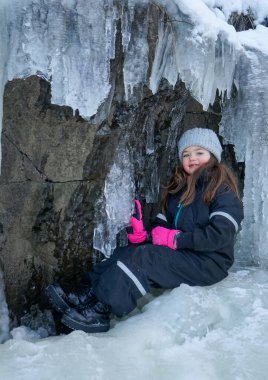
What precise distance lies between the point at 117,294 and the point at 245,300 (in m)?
0.81

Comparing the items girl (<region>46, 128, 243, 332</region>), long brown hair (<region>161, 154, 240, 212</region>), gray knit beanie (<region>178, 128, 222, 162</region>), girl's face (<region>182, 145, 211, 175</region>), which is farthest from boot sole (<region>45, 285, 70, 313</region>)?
gray knit beanie (<region>178, 128, 222, 162</region>)

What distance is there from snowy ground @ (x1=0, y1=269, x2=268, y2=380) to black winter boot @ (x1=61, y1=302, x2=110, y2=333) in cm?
22

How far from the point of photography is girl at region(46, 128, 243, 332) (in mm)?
2943

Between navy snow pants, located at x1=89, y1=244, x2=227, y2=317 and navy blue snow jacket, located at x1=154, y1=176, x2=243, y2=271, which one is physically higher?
navy blue snow jacket, located at x1=154, y1=176, x2=243, y2=271

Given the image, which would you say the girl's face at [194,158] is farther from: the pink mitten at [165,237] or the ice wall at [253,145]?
the ice wall at [253,145]

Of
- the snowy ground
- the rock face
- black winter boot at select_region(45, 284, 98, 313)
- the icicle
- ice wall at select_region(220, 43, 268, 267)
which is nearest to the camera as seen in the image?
the snowy ground

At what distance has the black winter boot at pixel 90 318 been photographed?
9.53ft

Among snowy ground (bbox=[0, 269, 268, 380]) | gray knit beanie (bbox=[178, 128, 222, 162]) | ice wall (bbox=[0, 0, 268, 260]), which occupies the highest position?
ice wall (bbox=[0, 0, 268, 260])

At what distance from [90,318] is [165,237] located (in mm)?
697

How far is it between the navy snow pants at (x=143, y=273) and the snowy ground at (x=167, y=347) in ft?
0.32

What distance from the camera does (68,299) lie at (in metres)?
3.09

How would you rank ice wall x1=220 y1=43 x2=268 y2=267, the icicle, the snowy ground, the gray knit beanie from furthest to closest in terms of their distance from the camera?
ice wall x1=220 y1=43 x2=268 y2=267
the icicle
the gray knit beanie
the snowy ground

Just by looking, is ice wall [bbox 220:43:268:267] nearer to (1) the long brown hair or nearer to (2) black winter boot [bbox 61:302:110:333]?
(1) the long brown hair

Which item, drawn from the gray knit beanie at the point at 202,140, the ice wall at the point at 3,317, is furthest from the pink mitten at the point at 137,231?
the ice wall at the point at 3,317
